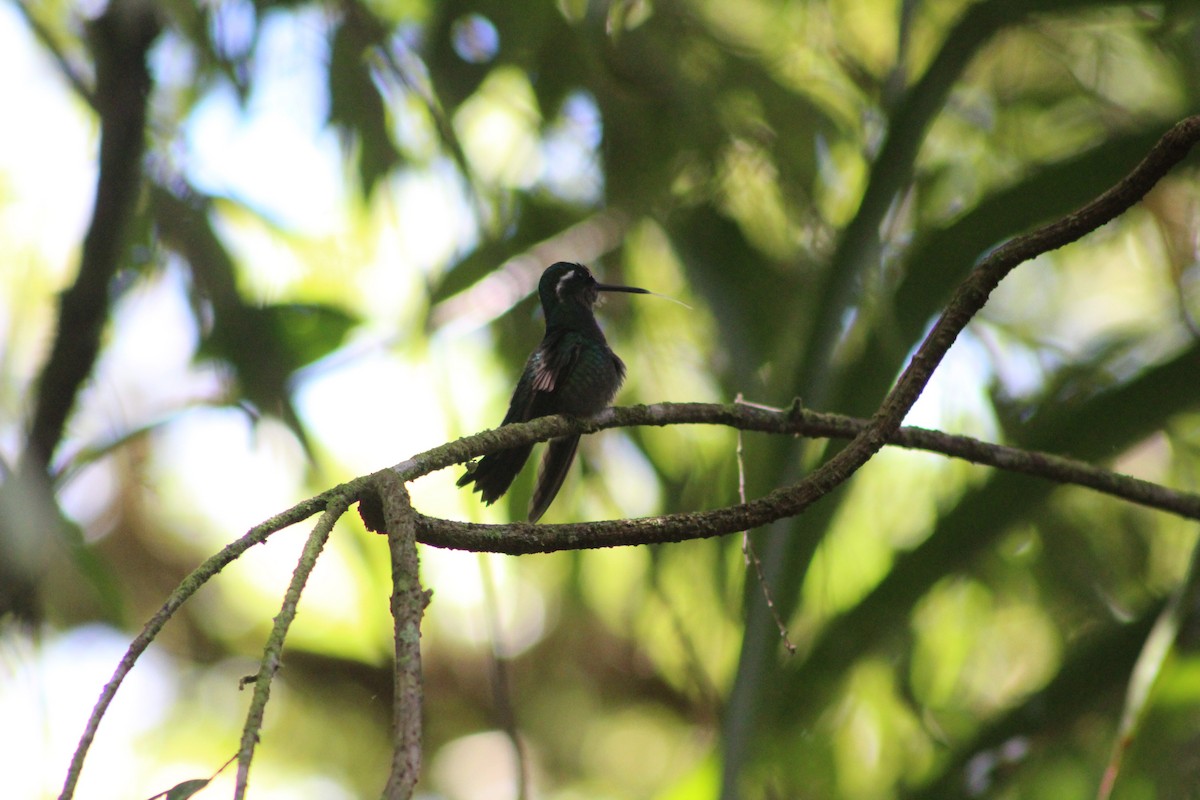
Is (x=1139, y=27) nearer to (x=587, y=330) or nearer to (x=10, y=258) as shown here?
(x=587, y=330)

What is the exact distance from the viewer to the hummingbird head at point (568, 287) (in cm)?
335

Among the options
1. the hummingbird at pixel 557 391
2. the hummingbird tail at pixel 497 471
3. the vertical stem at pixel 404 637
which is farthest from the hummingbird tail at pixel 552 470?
the vertical stem at pixel 404 637

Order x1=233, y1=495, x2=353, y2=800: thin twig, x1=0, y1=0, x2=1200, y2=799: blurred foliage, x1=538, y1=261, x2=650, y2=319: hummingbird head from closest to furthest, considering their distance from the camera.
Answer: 1. x1=233, y1=495, x2=353, y2=800: thin twig
2. x1=0, y1=0, x2=1200, y2=799: blurred foliage
3. x1=538, y1=261, x2=650, y2=319: hummingbird head

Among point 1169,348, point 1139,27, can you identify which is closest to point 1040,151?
point 1139,27

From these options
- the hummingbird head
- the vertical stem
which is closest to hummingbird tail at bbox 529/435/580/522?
the hummingbird head

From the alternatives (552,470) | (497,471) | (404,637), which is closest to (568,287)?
(552,470)

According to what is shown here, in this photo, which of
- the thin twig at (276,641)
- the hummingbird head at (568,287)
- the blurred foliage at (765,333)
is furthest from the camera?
the hummingbird head at (568,287)

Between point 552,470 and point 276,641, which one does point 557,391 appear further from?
point 276,641

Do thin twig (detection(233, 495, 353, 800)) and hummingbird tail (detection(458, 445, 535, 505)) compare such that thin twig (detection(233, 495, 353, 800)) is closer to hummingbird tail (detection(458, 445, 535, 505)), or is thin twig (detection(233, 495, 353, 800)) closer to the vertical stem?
the vertical stem

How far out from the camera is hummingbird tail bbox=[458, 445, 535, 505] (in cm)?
250

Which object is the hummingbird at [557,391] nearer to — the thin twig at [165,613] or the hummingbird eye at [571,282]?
the hummingbird eye at [571,282]

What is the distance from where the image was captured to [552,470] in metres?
2.72

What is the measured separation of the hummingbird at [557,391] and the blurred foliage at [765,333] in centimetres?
30

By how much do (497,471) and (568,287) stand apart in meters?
0.98
